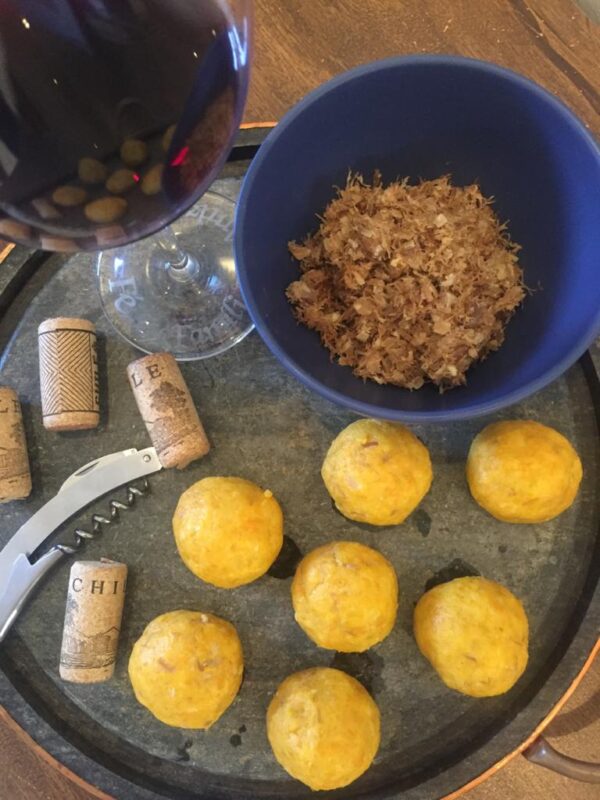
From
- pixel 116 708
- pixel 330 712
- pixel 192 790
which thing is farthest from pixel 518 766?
pixel 116 708

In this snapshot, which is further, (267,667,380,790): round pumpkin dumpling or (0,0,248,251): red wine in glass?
(267,667,380,790): round pumpkin dumpling

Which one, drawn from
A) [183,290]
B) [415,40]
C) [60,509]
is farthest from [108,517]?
[415,40]

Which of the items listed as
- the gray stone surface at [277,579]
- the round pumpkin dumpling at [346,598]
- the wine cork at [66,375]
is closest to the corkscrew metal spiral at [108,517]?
the gray stone surface at [277,579]

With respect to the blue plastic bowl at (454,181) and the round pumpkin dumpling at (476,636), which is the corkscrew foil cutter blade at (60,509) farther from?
the round pumpkin dumpling at (476,636)

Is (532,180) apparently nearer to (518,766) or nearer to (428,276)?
(428,276)

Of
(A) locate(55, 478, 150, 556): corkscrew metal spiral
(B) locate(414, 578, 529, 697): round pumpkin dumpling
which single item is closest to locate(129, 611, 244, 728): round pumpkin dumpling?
(A) locate(55, 478, 150, 556): corkscrew metal spiral

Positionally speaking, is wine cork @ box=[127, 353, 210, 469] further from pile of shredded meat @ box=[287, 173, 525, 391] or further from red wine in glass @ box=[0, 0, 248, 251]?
red wine in glass @ box=[0, 0, 248, 251]
